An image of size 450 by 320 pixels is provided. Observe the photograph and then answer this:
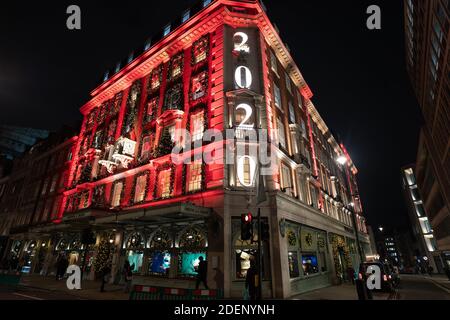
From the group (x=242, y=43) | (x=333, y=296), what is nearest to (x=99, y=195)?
(x=242, y=43)

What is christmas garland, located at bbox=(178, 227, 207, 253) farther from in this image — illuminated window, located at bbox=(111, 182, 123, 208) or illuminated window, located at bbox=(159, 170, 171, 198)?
illuminated window, located at bbox=(111, 182, 123, 208)

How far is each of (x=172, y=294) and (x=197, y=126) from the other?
12387 millimetres

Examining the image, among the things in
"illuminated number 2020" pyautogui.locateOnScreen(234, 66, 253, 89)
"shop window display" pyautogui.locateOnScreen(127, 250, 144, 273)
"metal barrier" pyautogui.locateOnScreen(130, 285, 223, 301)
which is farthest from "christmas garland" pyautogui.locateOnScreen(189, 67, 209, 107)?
"metal barrier" pyautogui.locateOnScreen(130, 285, 223, 301)

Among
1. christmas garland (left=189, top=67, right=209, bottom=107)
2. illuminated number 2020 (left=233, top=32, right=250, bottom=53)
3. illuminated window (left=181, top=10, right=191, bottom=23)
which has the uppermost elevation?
illuminated window (left=181, top=10, right=191, bottom=23)

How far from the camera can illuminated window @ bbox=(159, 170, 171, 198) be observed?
1819cm

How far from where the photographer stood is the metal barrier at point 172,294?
8.34 m

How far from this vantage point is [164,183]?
18.7m

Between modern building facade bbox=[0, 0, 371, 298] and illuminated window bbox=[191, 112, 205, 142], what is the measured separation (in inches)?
3.8

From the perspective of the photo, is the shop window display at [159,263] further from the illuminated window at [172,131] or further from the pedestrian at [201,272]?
the illuminated window at [172,131]

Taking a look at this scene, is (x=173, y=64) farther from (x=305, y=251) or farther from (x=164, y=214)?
(x=305, y=251)

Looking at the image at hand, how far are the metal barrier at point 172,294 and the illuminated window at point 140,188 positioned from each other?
37.2 feet

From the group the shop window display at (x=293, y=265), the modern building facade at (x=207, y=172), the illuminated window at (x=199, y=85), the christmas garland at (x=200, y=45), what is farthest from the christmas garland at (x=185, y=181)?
the christmas garland at (x=200, y=45)
